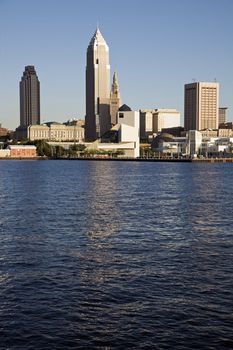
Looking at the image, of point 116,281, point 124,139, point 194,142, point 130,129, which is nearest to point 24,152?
point 124,139

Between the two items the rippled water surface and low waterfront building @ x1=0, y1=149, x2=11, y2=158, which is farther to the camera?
low waterfront building @ x1=0, y1=149, x2=11, y2=158

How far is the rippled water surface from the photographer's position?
10.7m

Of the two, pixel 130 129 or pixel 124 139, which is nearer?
pixel 124 139

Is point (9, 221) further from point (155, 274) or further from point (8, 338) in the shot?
point (8, 338)

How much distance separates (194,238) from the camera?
20266 millimetres

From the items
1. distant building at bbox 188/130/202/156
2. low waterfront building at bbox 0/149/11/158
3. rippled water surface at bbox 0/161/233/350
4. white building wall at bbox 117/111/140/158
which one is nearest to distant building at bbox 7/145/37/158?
low waterfront building at bbox 0/149/11/158

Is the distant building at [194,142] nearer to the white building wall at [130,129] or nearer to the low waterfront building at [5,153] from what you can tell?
the white building wall at [130,129]

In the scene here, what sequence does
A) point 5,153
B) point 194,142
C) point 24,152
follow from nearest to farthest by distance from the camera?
point 24,152, point 5,153, point 194,142

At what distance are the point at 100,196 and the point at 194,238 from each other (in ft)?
57.9

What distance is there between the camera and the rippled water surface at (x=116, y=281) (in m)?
10.7

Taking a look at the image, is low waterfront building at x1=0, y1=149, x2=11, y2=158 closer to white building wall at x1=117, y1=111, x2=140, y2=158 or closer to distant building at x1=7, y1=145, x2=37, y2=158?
distant building at x1=7, y1=145, x2=37, y2=158

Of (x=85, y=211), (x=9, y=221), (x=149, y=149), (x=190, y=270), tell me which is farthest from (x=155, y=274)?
(x=149, y=149)

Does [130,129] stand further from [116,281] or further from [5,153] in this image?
[116,281]

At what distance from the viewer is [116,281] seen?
14180 mm
